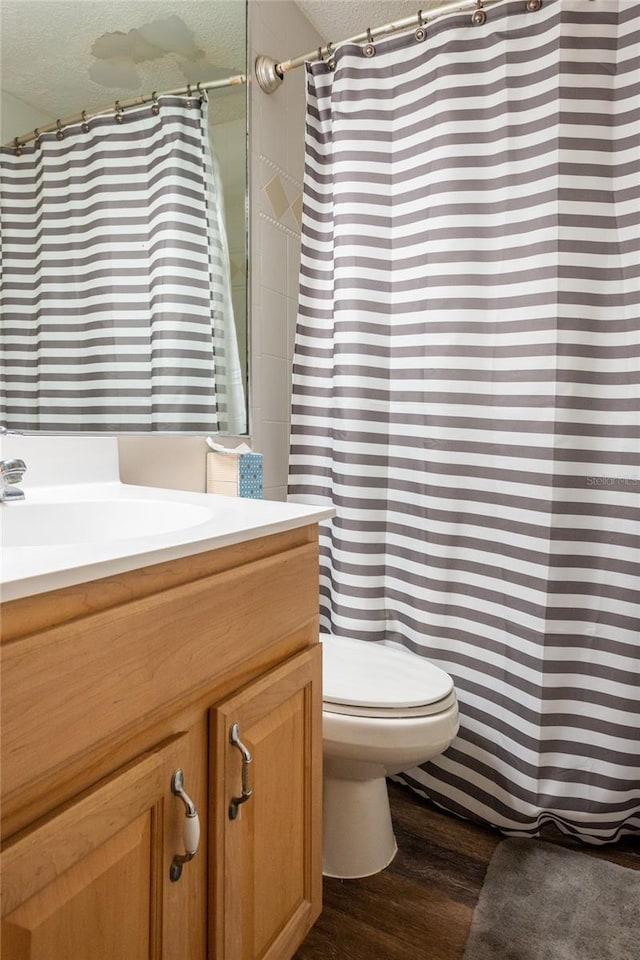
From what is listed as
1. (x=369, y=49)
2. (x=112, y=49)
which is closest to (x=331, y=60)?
(x=369, y=49)

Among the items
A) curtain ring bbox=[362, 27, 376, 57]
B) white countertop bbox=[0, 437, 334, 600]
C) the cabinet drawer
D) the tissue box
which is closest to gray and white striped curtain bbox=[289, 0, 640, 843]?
curtain ring bbox=[362, 27, 376, 57]

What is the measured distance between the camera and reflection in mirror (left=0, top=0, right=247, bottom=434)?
1058 millimetres

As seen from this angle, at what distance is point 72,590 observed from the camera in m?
0.57

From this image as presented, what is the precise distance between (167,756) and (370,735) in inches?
22.3

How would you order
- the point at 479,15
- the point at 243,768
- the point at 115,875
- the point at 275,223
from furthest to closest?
the point at 275,223 → the point at 479,15 → the point at 243,768 → the point at 115,875

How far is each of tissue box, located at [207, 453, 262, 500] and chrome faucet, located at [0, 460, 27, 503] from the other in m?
0.55

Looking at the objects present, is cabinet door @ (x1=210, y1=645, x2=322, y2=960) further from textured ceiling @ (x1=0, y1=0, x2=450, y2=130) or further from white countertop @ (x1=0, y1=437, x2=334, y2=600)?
textured ceiling @ (x1=0, y1=0, x2=450, y2=130)

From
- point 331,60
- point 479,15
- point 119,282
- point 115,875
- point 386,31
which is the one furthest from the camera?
point 331,60

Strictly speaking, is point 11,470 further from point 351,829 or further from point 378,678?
point 351,829

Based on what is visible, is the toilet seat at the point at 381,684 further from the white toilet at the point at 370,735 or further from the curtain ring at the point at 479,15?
the curtain ring at the point at 479,15

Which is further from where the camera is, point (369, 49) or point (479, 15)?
point (369, 49)

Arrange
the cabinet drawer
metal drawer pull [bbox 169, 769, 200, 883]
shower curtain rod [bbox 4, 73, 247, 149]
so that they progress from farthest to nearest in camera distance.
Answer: shower curtain rod [bbox 4, 73, 247, 149]
metal drawer pull [bbox 169, 769, 200, 883]
the cabinet drawer

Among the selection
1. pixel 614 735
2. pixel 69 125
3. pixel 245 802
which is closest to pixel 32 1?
pixel 69 125

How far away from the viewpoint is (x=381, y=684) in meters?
1.23
